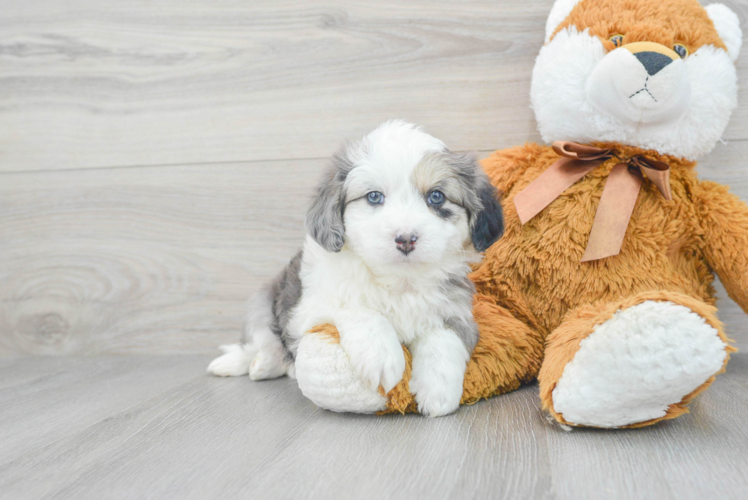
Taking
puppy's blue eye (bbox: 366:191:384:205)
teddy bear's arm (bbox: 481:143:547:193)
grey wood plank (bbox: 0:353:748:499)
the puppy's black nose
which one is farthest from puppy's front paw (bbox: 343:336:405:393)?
teddy bear's arm (bbox: 481:143:547:193)

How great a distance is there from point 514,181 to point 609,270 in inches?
15.5

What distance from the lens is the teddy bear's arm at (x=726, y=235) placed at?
163 centimetres

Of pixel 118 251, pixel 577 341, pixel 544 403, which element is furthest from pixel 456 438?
pixel 118 251

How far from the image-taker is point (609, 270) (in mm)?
1641

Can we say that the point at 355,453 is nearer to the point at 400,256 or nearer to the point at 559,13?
the point at 400,256

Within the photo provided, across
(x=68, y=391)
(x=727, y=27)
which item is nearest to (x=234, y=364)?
(x=68, y=391)

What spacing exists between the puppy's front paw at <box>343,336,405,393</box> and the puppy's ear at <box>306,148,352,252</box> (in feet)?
0.83

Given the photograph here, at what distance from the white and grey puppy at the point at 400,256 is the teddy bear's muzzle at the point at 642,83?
42 cm

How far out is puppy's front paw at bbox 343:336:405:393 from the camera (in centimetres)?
135

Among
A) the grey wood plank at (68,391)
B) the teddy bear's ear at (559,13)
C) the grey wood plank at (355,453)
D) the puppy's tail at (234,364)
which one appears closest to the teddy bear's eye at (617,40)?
the teddy bear's ear at (559,13)

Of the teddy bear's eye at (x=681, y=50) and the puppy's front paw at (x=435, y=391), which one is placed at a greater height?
the teddy bear's eye at (x=681, y=50)

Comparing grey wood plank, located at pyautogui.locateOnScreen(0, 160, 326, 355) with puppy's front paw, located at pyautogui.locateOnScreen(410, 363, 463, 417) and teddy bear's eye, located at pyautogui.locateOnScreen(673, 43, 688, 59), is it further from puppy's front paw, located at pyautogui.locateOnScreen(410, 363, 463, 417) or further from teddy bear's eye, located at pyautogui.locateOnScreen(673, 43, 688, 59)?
teddy bear's eye, located at pyautogui.locateOnScreen(673, 43, 688, 59)

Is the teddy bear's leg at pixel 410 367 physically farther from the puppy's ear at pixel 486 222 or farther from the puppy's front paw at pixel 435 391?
the puppy's ear at pixel 486 222

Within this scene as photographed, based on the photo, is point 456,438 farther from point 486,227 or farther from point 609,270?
point 609,270
